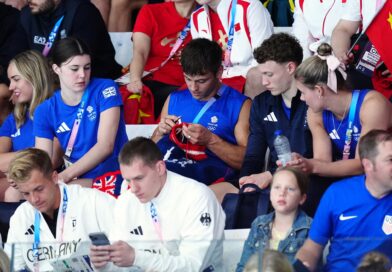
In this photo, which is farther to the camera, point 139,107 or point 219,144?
point 139,107

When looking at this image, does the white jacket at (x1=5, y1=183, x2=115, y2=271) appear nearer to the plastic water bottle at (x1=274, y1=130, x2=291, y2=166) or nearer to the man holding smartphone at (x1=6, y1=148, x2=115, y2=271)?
the man holding smartphone at (x1=6, y1=148, x2=115, y2=271)

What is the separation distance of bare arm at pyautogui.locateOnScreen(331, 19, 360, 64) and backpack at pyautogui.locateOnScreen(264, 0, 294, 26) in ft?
3.86

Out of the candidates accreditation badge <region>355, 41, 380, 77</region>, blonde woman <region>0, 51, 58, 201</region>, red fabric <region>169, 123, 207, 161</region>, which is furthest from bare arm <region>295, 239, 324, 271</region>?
blonde woman <region>0, 51, 58, 201</region>

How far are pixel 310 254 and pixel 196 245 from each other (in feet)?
1.57

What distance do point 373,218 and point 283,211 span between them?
424mm

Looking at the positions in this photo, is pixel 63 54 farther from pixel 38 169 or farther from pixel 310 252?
pixel 310 252

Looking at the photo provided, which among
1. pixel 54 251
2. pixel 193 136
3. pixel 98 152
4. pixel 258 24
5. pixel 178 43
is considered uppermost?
pixel 258 24

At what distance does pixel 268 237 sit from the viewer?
4.87 metres

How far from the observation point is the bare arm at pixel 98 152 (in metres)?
6.49

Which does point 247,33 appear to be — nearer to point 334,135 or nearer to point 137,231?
point 334,135

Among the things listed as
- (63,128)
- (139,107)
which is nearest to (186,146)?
(63,128)

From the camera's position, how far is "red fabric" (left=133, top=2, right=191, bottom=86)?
7.65 metres

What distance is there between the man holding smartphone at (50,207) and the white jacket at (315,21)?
2.05 metres

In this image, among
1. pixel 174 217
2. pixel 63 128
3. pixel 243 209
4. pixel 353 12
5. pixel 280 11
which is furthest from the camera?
pixel 280 11
